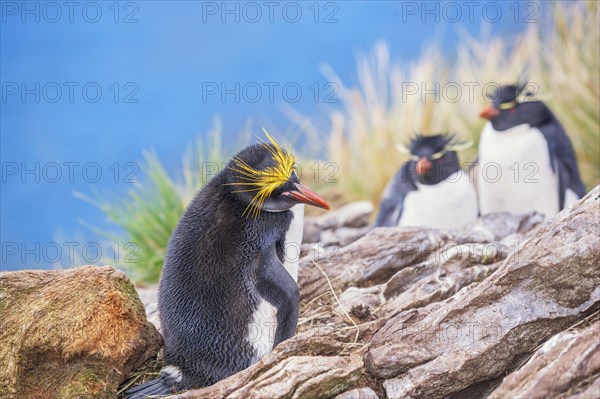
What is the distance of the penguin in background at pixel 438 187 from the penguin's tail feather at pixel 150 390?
3.12 metres

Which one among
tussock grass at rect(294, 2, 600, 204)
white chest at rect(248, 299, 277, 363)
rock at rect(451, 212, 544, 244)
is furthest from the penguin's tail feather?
tussock grass at rect(294, 2, 600, 204)

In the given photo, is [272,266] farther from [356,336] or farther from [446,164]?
[446,164]

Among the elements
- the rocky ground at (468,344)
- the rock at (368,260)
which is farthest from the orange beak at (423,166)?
the rocky ground at (468,344)

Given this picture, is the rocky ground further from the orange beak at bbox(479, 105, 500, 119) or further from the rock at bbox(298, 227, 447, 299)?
the orange beak at bbox(479, 105, 500, 119)

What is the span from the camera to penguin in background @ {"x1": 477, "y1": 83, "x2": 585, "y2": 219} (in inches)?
230

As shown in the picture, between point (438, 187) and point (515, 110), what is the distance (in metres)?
0.90

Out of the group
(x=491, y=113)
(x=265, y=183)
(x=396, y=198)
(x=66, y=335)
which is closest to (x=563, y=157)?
(x=491, y=113)

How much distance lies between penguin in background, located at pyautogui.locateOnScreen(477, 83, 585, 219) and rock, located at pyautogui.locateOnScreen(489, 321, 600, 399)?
3.63 m

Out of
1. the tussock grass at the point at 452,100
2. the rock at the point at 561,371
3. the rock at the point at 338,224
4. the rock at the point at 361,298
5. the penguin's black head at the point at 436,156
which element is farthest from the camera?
the tussock grass at the point at 452,100

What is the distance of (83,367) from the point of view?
291 centimetres

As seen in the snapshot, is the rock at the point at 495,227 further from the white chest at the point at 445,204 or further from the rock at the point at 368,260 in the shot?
the white chest at the point at 445,204

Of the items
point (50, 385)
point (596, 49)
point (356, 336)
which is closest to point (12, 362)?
point (50, 385)

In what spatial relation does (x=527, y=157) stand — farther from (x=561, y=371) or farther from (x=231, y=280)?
(x=561, y=371)

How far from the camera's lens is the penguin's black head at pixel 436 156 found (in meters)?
5.69
